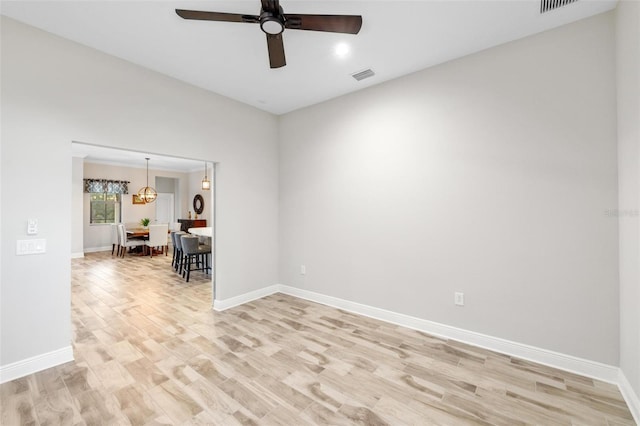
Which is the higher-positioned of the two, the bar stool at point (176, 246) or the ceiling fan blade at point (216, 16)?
the ceiling fan blade at point (216, 16)

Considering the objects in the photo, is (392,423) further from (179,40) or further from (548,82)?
(179,40)

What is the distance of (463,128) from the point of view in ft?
9.31

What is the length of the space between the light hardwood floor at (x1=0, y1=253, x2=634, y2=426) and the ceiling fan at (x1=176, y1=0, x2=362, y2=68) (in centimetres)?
261

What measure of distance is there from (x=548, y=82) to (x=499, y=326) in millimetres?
2274

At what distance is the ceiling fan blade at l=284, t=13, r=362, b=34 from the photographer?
5.89 ft

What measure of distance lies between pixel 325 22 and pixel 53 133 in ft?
8.31

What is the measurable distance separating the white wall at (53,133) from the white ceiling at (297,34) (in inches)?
7.5

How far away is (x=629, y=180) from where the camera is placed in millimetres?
1940

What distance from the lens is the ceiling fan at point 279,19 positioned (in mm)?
1738

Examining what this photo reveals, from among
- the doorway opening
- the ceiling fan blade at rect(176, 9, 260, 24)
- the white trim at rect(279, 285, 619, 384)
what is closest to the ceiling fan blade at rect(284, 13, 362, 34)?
the ceiling fan blade at rect(176, 9, 260, 24)

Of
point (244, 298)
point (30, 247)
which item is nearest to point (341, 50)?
point (30, 247)

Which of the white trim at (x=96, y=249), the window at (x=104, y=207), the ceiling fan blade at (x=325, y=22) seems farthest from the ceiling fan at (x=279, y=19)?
the white trim at (x=96, y=249)

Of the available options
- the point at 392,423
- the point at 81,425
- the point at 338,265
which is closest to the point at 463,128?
the point at 338,265

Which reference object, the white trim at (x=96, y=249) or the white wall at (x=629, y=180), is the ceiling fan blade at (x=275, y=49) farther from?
the white trim at (x=96, y=249)
